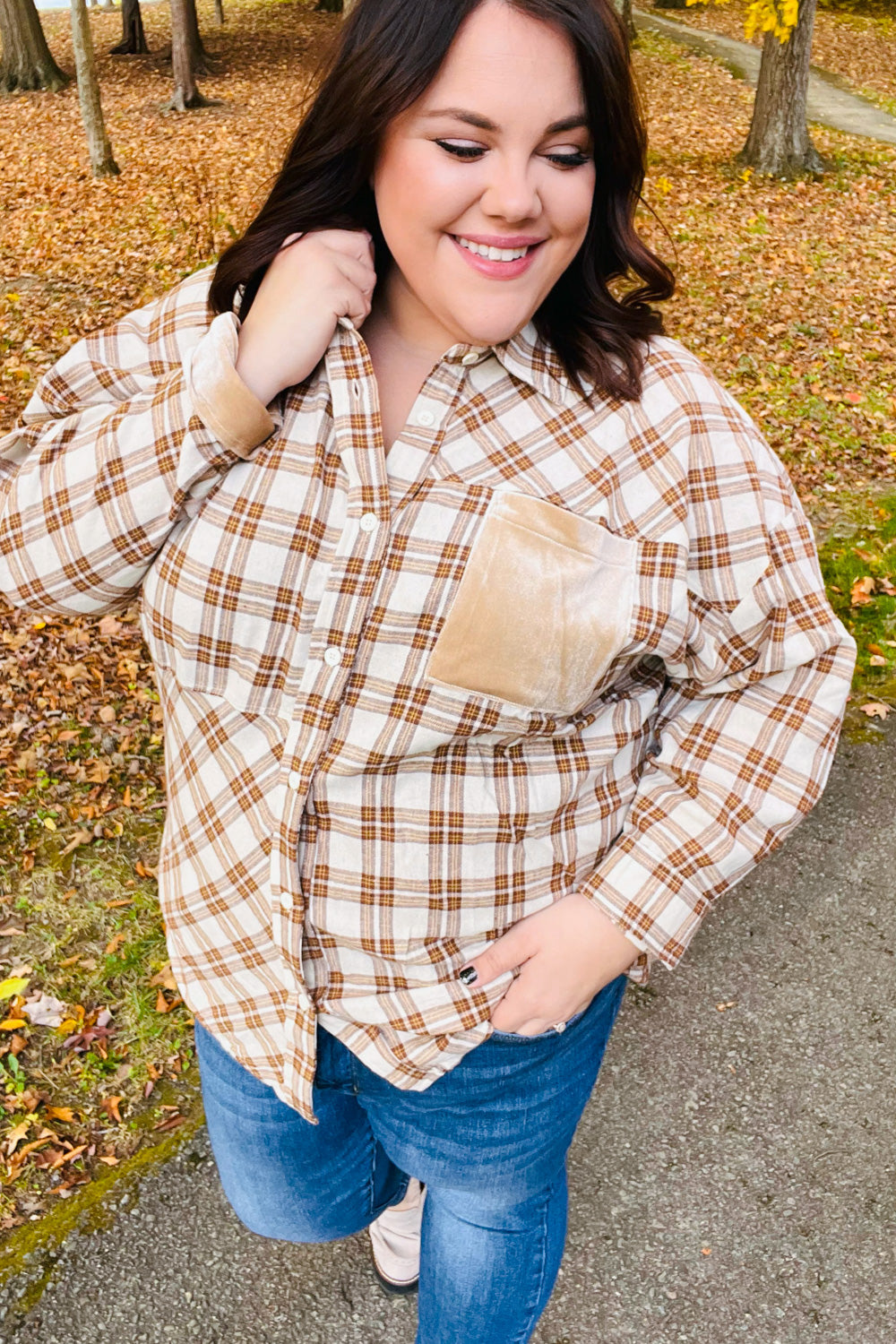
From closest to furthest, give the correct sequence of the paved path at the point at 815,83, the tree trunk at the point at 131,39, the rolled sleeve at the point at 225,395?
1. the rolled sleeve at the point at 225,395
2. the paved path at the point at 815,83
3. the tree trunk at the point at 131,39

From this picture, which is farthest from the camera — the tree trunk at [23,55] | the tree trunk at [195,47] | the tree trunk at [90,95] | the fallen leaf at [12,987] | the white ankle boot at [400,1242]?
the tree trunk at [23,55]

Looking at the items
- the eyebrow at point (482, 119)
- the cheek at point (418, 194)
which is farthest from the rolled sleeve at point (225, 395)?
the eyebrow at point (482, 119)

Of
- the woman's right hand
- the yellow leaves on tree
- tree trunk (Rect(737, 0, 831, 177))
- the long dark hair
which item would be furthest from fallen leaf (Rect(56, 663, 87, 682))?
tree trunk (Rect(737, 0, 831, 177))

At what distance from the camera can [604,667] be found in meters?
1.57

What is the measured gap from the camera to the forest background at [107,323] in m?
2.88

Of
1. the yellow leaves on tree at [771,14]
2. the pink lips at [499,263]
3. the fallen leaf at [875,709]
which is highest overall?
the pink lips at [499,263]

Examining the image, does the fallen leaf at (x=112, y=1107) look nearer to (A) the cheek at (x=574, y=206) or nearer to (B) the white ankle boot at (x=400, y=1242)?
(B) the white ankle boot at (x=400, y=1242)

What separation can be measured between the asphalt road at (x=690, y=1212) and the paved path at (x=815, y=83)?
40.8 ft

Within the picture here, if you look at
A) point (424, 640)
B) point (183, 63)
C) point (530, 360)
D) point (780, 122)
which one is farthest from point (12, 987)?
point (183, 63)

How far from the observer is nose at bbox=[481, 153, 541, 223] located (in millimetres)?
1399

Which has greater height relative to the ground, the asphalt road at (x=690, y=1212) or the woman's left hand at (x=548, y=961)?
the woman's left hand at (x=548, y=961)

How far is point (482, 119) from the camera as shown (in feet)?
4.53

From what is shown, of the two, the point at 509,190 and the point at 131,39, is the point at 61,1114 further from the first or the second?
the point at 131,39

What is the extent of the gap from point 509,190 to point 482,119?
92 millimetres
